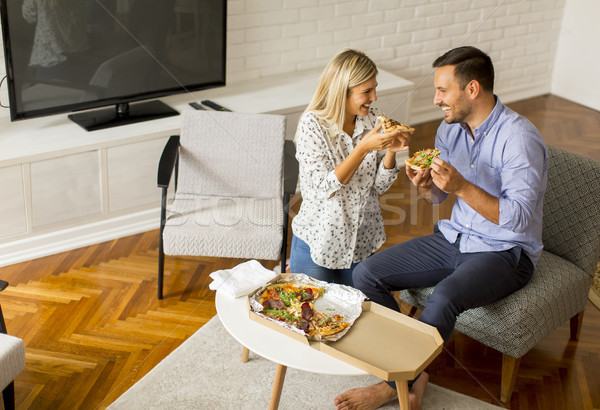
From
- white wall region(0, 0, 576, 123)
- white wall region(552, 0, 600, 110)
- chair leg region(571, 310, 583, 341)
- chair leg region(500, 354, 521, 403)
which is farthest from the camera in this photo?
white wall region(552, 0, 600, 110)

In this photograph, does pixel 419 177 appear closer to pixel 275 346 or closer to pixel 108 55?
pixel 275 346

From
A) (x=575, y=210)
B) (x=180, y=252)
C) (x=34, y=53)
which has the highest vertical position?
(x=34, y=53)

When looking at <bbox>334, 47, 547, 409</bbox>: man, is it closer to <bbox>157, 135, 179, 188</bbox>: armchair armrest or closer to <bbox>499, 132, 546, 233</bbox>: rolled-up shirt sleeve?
<bbox>499, 132, 546, 233</bbox>: rolled-up shirt sleeve

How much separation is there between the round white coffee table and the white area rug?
0.25m

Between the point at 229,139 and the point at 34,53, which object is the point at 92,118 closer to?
the point at 34,53

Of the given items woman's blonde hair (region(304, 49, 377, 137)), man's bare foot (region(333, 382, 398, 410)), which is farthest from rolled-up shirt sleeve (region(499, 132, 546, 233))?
man's bare foot (region(333, 382, 398, 410))

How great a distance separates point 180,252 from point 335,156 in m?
0.80

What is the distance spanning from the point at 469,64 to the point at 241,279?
42.0 inches

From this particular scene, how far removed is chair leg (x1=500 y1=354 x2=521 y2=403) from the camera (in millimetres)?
2516

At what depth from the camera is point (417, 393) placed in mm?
2465

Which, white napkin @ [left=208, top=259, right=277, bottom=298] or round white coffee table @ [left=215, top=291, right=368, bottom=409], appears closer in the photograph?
round white coffee table @ [left=215, top=291, right=368, bottom=409]

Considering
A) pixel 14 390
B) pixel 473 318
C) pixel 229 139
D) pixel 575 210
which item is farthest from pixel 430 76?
pixel 14 390

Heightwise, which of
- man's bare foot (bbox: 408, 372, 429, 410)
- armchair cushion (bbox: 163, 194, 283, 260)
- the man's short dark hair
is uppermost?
the man's short dark hair

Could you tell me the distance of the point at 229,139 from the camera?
327cm
